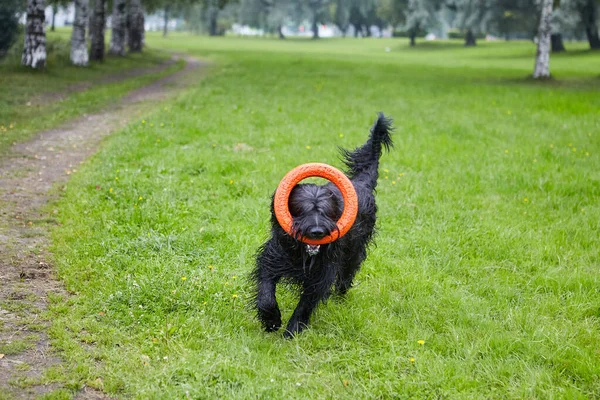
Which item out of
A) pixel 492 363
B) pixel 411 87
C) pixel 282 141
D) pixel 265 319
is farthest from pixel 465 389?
pixel 411 87

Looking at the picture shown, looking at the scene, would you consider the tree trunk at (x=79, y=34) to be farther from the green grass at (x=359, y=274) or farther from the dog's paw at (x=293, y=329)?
the dog's paw at (x=293, y=329)

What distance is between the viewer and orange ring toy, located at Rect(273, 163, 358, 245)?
4191 millimetres

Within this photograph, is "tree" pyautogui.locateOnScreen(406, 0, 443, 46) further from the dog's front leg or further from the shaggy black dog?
the dog's front leg

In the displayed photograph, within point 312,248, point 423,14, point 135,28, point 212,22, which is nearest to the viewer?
point 312,248

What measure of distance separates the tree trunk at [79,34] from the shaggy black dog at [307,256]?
19770 millimetres

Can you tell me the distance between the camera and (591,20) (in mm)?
41781

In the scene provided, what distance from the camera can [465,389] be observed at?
161 inches

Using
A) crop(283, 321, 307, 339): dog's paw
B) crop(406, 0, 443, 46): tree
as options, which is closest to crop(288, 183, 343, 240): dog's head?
crop(283, 321, 307, 339): dog's paw

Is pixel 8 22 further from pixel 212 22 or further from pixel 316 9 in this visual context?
pixel 212 22

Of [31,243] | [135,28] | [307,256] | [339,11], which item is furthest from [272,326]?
[339,11]

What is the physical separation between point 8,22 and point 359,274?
69.6ft

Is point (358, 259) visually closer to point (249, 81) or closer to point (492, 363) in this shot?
point (492, 363)

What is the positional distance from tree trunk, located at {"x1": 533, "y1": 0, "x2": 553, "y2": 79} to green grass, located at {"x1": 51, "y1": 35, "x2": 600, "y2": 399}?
37.7ft

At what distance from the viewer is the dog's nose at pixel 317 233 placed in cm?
407
